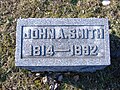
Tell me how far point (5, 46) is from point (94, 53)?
1205 mm

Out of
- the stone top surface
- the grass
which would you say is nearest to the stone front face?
the stone top surface

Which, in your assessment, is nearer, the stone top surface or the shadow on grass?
the stone top surface

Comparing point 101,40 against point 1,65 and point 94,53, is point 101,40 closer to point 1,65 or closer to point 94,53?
point 94,53

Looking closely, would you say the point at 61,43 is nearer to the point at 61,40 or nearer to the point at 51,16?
the point at 61,40

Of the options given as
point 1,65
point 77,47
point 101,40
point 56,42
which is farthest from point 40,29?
point 1,65

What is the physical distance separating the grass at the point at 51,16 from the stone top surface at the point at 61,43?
0.60m

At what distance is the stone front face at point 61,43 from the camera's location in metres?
3.01

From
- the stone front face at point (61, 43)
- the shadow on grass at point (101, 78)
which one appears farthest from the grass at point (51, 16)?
the stone front face at point (61, 43)

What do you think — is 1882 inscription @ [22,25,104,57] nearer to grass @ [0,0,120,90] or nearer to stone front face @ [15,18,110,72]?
stone front face @ [15,18,110,72]

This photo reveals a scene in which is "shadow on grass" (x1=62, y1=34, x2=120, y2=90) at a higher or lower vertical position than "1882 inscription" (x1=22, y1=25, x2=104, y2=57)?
lower

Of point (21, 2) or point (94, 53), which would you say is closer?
point (94, 53)

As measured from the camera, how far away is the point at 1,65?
3621 mm

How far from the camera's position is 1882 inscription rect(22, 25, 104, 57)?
302cm

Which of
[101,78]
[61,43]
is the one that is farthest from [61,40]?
[101,78]
